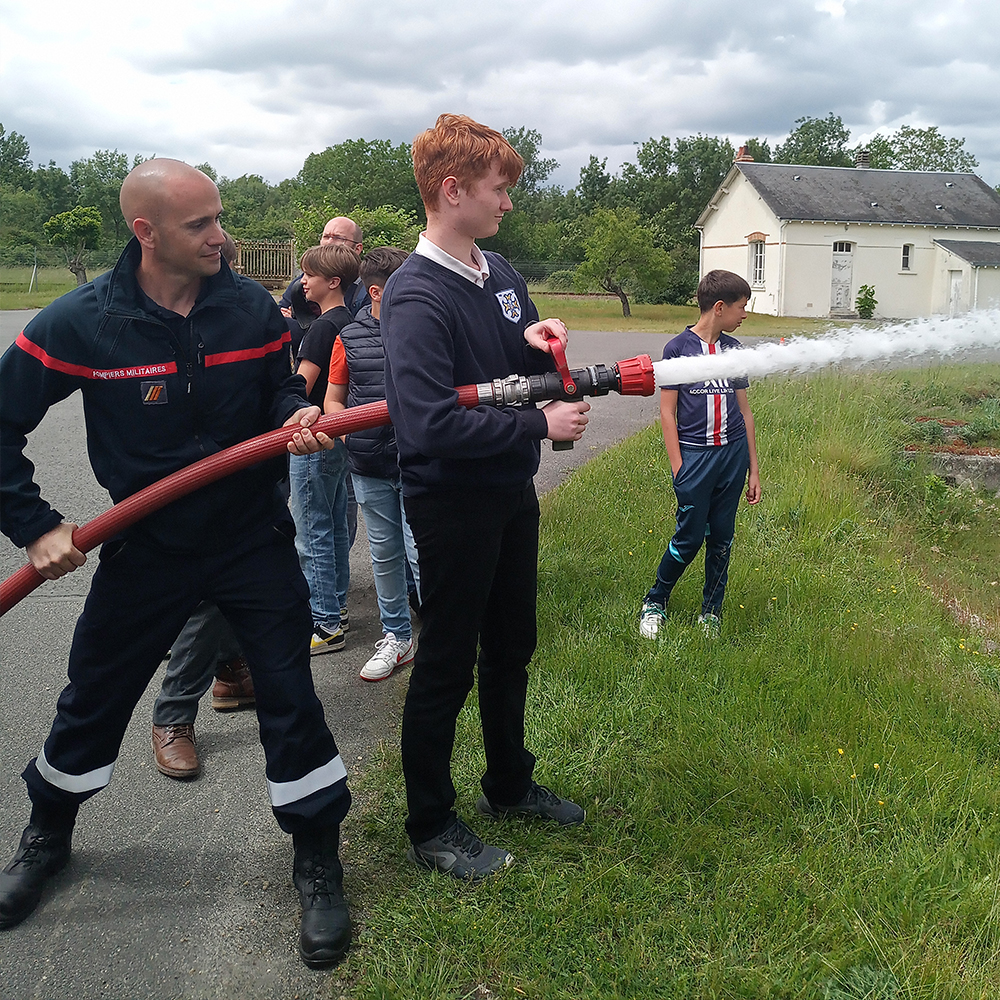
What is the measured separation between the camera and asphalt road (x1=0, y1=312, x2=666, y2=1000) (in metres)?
2.79

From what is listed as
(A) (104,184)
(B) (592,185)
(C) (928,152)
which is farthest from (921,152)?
(A) (104,184)

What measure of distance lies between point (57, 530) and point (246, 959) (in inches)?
56.5

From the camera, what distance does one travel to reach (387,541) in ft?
16.4

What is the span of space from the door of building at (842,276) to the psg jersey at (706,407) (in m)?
41.1

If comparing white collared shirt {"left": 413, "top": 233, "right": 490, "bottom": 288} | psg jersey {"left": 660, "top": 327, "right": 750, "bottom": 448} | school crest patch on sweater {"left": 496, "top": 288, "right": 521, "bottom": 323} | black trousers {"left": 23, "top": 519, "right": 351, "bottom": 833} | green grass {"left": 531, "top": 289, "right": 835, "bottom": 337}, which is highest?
white collared shirt {"left": 413, "top": 233, "right": 490, "bottom": 288}

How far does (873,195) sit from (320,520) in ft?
154

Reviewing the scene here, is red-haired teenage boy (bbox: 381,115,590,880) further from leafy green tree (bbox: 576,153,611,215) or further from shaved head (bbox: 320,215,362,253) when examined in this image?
leafy green tree (bbox: 576,153,611,215)

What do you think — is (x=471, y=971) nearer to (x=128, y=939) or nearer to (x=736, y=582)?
(x=128, y=939)

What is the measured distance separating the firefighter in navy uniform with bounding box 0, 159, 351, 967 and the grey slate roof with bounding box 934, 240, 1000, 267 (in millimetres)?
44276

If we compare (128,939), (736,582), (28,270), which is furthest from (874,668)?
(28,270)

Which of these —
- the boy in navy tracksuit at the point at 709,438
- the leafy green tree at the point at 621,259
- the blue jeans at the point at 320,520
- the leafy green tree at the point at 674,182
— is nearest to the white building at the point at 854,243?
the leafy green tree at the point at 621,259

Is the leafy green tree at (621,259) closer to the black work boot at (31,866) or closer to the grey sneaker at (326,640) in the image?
the grey sneaker at (326,640)

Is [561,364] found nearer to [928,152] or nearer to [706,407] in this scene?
[706,407]

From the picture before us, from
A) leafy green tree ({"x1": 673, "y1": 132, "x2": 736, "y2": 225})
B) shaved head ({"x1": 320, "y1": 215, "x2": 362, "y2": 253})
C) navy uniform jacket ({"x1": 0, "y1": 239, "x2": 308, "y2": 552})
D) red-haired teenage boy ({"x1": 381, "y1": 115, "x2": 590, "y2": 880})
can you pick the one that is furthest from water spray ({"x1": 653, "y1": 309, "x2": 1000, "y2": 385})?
leafy green tree ({"x1": 673, "y1": 132, "x2": 736, "y2": 225})
